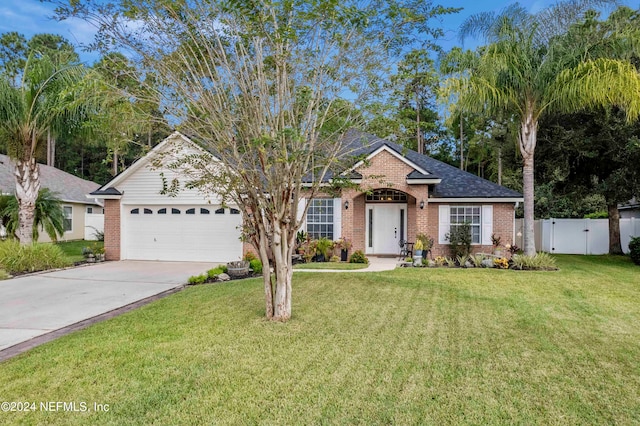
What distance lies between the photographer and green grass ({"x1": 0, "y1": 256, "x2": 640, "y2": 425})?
11.1ft

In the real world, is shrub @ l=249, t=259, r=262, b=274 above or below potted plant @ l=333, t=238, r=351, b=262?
below

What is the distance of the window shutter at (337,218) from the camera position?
46.0ft

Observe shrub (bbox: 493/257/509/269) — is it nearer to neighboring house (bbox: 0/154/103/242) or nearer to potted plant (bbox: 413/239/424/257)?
potted plant (bbox: 413/239/424/257)

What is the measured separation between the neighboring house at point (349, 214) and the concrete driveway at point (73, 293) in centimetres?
168

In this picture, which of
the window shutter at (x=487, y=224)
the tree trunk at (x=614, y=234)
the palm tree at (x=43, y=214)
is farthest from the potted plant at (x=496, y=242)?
the palm tree at (x=43, y=214)

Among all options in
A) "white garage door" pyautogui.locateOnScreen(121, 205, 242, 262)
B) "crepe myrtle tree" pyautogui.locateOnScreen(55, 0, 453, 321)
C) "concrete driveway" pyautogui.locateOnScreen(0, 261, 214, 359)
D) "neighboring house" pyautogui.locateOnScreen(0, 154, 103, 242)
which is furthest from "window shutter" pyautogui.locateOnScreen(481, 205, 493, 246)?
"neighboring house" pyautogui.locateOnScreen(0, 154, 103, 242)

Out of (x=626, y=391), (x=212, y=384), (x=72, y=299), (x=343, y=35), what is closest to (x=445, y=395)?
(x=626, y=391)

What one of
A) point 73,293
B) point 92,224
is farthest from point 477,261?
point 92,224

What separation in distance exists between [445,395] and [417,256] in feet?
31.0

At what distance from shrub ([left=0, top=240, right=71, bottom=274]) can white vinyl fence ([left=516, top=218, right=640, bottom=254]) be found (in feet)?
62.9

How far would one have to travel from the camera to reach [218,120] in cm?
555

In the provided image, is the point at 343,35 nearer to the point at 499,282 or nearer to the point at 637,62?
the point at 499,282

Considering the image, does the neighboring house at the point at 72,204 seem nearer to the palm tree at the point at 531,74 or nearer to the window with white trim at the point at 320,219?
the window with white trim at the point at 320,219

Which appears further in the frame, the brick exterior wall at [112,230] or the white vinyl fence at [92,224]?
the white vinyl fence at [92,224]
